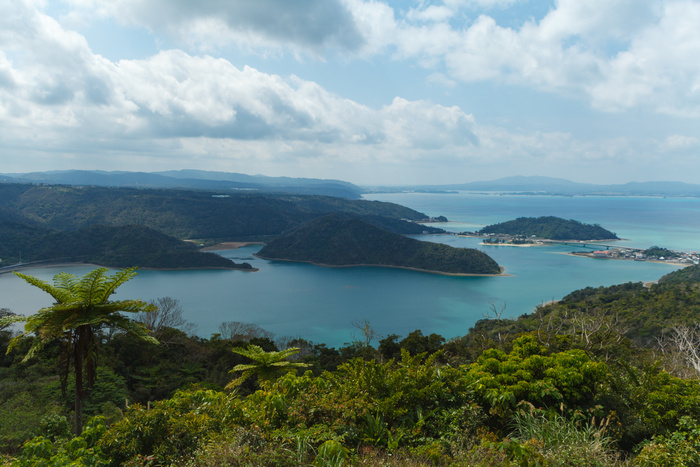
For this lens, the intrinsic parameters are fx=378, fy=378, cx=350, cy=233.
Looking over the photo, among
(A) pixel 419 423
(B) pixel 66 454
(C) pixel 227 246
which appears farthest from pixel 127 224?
(A) pixel 419 423

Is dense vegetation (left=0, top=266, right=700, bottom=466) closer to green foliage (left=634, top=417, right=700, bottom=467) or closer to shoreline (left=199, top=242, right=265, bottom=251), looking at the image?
green foliage (left=634, top=417, right=700, bottom=467)

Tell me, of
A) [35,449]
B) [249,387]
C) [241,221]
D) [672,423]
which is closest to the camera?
[35,449]

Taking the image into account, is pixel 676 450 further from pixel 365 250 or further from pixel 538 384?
pixel 365 250

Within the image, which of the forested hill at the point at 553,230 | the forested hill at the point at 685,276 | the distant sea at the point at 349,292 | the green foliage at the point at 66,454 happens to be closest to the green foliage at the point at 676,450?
the green foliage at the point at 66,454

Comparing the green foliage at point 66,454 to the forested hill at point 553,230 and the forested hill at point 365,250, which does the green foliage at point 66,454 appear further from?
the forested hill at point 553,230

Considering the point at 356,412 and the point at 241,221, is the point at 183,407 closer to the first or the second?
the point at 356,412

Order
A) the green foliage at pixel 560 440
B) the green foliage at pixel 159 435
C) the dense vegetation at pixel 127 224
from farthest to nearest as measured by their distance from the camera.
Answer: the dense vegetation at pixel 127 224 → the green foliage at pixel 159 435 → the green foliage at pixel 560 440

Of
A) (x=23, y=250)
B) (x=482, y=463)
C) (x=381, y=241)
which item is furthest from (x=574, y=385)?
(x=23, y=250)
